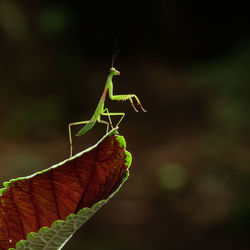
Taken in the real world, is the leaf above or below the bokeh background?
above

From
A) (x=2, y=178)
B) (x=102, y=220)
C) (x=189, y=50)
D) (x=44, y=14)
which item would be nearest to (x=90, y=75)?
(x=44, y=14)

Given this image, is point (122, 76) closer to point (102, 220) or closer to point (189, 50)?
point (189, 50)

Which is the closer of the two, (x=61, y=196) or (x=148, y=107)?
(x=61, y=196)

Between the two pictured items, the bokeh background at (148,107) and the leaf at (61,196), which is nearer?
the leaf at (61,196)

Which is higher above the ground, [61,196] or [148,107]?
[61,196]

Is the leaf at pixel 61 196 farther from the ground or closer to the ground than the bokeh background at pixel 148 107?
farther from the ground
